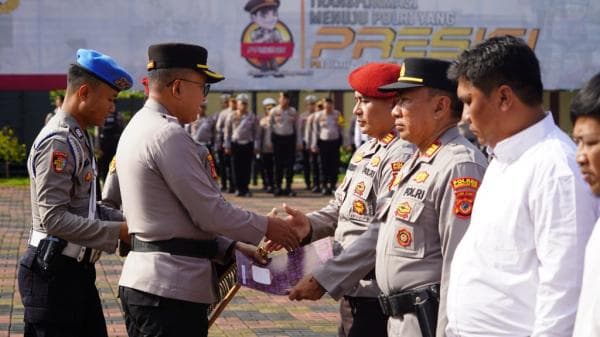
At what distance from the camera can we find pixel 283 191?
2320cm

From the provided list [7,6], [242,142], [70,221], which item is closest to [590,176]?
[70,221]

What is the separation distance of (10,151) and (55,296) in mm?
21270

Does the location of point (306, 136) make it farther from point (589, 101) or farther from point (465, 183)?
point (589, 101)

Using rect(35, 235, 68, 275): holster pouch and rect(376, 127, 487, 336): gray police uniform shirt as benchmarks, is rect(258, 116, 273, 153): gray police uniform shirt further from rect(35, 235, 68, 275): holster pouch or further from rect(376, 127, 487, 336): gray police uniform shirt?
rect(376, 127, 487, 336): gray police uniform shirt

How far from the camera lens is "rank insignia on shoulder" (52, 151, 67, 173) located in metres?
5.07

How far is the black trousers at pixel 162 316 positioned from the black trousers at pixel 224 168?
18.8 metres

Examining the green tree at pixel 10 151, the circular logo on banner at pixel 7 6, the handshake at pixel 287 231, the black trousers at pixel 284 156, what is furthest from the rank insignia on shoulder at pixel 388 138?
the green tree at pixel 10 151

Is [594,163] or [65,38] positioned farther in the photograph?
[65,38]

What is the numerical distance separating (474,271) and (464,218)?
0.58 m

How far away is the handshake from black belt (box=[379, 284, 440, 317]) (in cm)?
86

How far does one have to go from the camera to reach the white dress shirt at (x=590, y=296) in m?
2.78

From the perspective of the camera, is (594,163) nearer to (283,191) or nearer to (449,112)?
(449,112)

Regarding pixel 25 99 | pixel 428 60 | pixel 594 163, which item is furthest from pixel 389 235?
pixel 25 99

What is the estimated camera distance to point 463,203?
3957 millimetres
